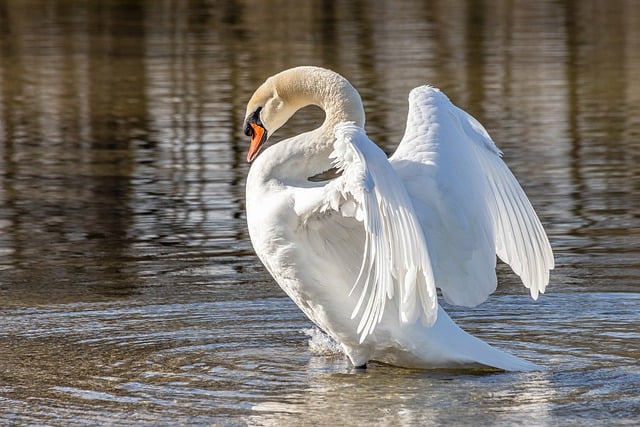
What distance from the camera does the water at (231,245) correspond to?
6.44 meters

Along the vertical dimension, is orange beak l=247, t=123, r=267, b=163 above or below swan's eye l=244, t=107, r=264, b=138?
below

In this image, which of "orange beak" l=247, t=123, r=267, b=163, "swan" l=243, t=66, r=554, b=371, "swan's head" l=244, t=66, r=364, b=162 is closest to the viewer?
"swan" l=243, t=66, r=554, b=371

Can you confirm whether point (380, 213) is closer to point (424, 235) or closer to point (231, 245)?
point (424, 235)

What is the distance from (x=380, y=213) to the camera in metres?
6.05

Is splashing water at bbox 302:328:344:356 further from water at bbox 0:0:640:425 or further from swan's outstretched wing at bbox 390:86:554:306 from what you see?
swan's outstretched wing at bbox 390:86:554:306

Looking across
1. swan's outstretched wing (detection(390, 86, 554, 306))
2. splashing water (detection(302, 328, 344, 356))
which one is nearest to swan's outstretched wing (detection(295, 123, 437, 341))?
swan's outstretched wing (detection(390, 86, 554, 306))

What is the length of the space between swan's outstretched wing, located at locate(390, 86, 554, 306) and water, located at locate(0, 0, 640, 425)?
0.44 metres

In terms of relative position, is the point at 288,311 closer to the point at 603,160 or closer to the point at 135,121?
the point at 603,160

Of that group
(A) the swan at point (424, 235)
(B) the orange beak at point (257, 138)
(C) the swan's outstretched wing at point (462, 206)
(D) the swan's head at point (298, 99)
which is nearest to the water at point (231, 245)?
(A) the swan at point (424, 235)

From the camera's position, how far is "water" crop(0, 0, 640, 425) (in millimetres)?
6438

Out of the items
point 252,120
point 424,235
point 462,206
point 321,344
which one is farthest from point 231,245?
point 424,235

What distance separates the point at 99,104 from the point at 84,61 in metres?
5.69

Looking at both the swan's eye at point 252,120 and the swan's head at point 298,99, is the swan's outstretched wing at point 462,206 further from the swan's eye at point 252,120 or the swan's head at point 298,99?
the swan's eye at point 252,120

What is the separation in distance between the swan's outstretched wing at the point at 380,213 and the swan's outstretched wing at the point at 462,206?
45 cm
